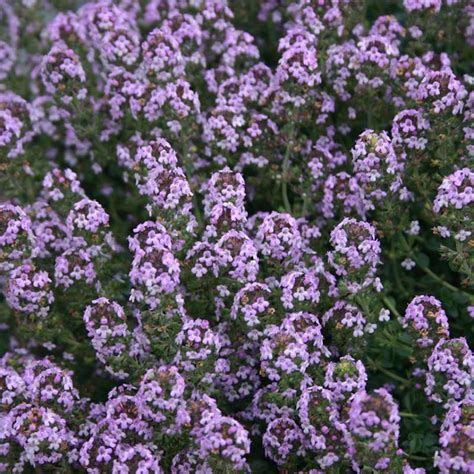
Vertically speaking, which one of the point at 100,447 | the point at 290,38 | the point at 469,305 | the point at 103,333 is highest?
the point at 290,38

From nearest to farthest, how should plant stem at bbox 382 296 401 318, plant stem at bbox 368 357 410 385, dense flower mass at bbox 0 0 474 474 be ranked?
dense flower mass at bbox 0 0 474 474, plant stem at bbox 368 357 410 385, plant stem at bbox 382 296 401 318

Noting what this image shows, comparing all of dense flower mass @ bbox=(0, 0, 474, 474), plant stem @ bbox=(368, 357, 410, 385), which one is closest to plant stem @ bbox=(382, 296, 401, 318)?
dense flower mass @ bbox=(0, 0, 474, 474)


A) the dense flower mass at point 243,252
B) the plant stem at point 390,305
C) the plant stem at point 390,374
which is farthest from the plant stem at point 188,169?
the plant stem at point 390,374

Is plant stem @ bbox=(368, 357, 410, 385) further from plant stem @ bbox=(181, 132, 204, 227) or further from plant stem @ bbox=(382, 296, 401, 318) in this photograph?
plant stem @ bbox=(181, 132, 204, 227)

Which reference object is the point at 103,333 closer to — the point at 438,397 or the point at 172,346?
the point at 172,346

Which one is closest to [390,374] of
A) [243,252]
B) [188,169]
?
[243,252]

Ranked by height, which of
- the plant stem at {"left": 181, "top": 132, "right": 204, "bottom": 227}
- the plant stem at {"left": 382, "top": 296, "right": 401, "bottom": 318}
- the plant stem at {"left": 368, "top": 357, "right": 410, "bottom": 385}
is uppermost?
the plant stem at {"left": 181, "top": 132, "right": 204, "bottom": 227}

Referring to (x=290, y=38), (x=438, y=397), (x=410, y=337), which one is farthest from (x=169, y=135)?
(x=438, y=397)

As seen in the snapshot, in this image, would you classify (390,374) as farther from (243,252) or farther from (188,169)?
(188,169)

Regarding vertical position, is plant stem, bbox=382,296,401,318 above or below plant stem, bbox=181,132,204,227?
below

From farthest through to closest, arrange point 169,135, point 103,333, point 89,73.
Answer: point 89,73 → point 169,135 → point 103,333
